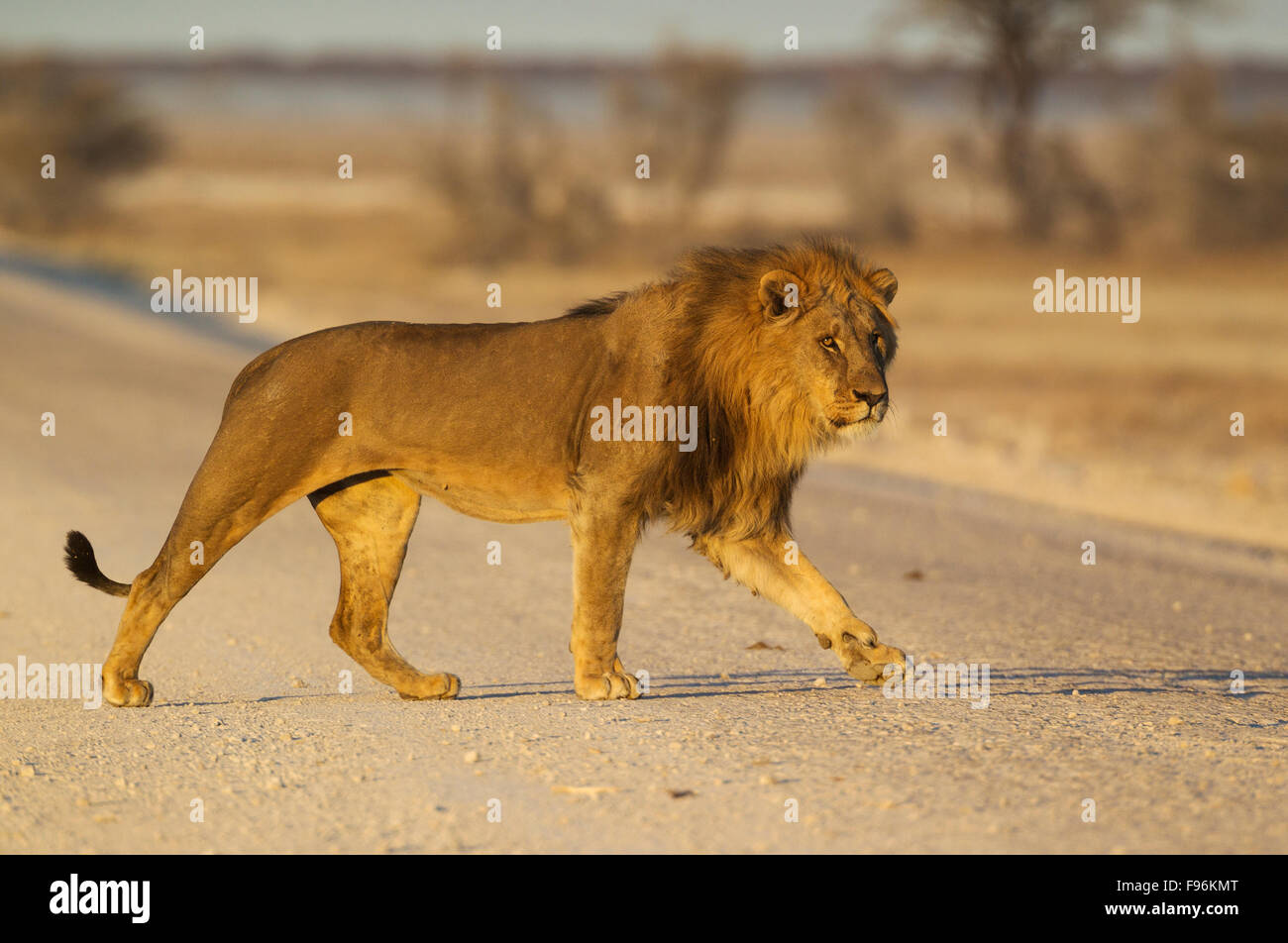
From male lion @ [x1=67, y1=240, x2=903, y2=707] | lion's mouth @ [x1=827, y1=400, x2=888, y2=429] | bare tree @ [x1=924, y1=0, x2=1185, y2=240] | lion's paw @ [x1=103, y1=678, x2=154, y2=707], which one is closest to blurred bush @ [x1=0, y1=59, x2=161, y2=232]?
bare tree @ [x1=924, y1=0, x2=1185, y2=240]

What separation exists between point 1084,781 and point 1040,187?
145ft

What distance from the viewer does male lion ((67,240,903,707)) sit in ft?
23.2

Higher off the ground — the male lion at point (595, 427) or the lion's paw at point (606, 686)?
the male lion at point (595, 427)

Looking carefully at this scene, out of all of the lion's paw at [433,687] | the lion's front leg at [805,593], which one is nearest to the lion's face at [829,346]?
the lion's front leg at [805,593]

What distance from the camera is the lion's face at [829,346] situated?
23.2ft

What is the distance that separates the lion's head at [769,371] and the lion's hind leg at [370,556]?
4.29 ft

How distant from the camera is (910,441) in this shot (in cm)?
1842

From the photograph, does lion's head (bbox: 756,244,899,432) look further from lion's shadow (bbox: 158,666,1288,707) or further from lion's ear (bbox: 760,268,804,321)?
lion's shadow (bbox: 158,666,1288,707)

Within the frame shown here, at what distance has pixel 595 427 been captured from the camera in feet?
23.2

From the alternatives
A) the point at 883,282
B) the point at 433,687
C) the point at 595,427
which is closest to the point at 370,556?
the point at 433,687

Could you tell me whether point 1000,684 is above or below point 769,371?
below

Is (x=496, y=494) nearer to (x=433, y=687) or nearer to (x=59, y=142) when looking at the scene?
(x=433, y=687)

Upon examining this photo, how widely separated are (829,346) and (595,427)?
1.02 m

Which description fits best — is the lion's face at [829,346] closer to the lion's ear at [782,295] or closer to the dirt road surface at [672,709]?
the lion's ear at [782,295]
